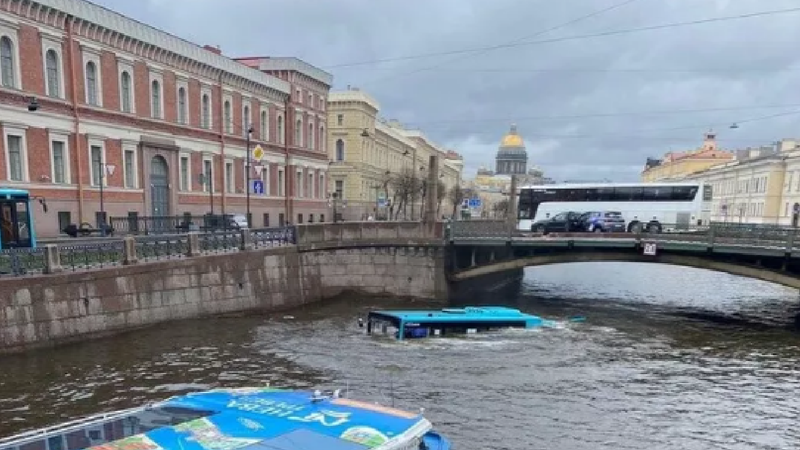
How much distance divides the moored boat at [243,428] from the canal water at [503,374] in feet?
15.6

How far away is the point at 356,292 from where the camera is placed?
28.9 meters

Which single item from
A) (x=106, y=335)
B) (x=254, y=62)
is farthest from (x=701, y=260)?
(x=254, y=62)

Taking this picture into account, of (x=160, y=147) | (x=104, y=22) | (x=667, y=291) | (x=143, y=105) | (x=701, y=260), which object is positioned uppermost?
(x=104, y=22)

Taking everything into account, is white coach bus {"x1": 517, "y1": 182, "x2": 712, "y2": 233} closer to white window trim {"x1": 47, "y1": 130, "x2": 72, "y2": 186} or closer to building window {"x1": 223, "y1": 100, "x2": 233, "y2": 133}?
building window {"x1": 223, "y1": 100, "x2": 233, "y2": 133}

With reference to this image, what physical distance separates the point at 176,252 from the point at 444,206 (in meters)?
94.3

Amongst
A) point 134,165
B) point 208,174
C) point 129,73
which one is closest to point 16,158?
point 134,165

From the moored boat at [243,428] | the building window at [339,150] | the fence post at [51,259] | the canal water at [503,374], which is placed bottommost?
the canal water at [503,374]

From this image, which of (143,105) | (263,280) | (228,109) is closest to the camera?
(263,280)

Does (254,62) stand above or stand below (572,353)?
above

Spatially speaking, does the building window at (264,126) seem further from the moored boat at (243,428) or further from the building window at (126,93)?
the moored boat at (243,428)

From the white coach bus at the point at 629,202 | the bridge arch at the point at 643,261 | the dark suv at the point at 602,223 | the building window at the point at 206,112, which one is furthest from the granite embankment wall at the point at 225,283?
the building window at the point at 206,112

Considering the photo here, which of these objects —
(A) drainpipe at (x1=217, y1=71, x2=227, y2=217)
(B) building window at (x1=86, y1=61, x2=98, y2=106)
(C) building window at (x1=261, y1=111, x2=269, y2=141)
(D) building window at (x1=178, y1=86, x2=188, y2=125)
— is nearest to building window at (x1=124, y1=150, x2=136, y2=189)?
(B) building window at (x1=86, y1=61, x2=98, y2=106)

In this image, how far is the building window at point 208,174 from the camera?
4075cm

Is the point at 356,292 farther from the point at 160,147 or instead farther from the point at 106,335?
the point at 160,147
